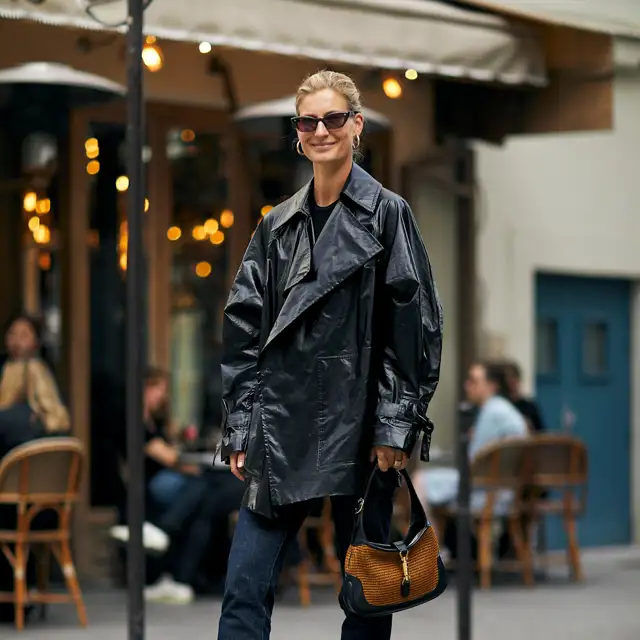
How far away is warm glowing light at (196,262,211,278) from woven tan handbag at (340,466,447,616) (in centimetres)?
738

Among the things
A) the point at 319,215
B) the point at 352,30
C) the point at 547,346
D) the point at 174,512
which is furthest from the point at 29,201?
the point at 319,215

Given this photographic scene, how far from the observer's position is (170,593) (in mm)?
9578

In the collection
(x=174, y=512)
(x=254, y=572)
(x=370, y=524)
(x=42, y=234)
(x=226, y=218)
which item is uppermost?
(x=226, y=218)

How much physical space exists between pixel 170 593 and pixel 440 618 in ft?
5.47

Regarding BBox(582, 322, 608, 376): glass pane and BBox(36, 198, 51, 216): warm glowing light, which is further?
BBox(582, 322, 608, 376): glass pane

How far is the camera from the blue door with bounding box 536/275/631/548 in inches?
554

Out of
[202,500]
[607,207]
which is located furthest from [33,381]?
[607,207]

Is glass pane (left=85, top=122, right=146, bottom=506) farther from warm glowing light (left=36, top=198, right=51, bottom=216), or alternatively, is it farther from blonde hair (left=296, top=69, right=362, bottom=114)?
blonde hair (left=296, top=69, right=362, bottom=114)

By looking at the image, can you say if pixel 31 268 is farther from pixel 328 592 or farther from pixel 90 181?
pixel 328 592

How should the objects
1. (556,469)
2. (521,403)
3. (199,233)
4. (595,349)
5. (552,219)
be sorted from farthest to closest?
(595,349) → (552,219) → (521,403) → (199,233) → (556,469)

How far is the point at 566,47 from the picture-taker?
1123cm

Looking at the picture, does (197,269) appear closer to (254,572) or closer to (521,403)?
(521,403)

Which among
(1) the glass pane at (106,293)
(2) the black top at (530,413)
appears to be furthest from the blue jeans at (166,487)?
(2) the black top at (530,413)

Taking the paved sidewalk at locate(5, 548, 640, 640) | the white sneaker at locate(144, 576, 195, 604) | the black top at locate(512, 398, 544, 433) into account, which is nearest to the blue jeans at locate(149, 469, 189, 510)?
the white sneaker at locate(144, 576, 195, 604)
